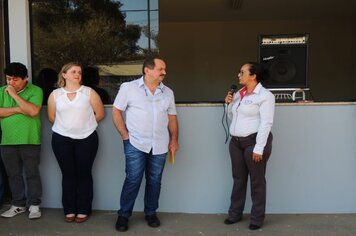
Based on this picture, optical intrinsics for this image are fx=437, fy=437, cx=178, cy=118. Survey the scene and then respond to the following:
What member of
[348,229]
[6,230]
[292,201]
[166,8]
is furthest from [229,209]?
[166,8]

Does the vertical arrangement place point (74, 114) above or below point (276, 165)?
above

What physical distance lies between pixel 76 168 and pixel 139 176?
0.61m

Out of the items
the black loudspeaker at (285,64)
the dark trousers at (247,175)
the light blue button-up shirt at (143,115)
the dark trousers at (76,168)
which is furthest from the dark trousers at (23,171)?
the black loudspeaker at (285,64)

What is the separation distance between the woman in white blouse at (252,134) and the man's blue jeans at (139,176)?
637 mm

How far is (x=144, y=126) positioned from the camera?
11.4 ft

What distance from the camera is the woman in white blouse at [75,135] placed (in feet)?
12.1

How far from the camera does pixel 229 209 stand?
12.5 feet

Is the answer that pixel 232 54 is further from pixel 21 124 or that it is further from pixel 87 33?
pixel 21 124

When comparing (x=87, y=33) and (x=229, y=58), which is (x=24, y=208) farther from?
(x=229, y=58)

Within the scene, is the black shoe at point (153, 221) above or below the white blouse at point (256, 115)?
below

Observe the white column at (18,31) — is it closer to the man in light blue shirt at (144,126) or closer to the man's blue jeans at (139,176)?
the man in light blue shirt at (144,126)

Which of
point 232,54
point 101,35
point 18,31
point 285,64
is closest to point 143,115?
point 285,64

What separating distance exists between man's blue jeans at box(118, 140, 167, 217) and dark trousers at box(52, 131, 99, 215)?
0.39 m

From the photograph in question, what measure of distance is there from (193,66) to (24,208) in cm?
650
